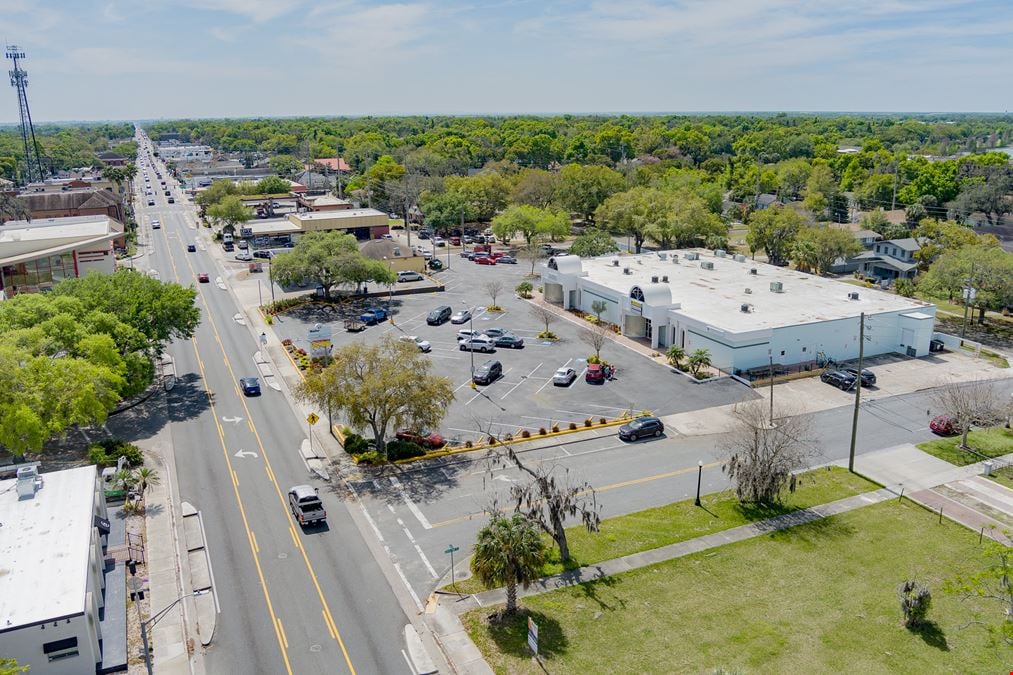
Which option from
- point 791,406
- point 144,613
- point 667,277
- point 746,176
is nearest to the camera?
point 144,613

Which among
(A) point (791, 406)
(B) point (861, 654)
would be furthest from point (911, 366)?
(B) point (861, 654)

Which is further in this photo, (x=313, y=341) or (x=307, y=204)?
(x=307, y=204)

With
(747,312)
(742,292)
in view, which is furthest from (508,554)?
(742,292)

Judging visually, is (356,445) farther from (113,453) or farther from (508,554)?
(508,554)

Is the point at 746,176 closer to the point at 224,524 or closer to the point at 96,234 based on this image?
the point at 96,234

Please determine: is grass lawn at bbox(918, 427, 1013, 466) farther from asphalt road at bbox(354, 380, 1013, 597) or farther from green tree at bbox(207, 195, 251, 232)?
green tree at bbox(207, 195, 251, 232)

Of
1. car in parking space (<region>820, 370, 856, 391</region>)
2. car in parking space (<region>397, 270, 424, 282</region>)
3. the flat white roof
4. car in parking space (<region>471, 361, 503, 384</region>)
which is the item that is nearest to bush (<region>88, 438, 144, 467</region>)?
the flat white roof

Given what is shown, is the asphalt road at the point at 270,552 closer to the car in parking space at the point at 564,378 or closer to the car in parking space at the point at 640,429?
the car in parking space at the point at 640,429

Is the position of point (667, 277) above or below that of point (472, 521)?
above
